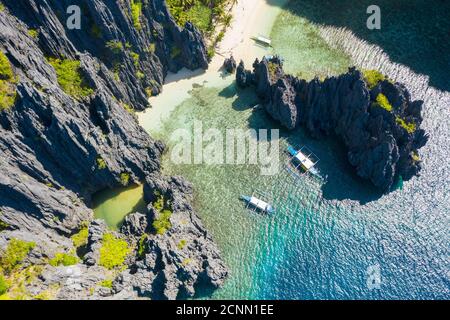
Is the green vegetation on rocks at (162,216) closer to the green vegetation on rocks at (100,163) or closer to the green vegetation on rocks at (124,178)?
the green vegetation on rocks at (124,178)

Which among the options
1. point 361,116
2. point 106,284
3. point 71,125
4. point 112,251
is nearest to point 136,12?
point 71,125

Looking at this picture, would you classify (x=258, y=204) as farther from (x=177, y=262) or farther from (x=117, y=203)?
(x=117, y=203)

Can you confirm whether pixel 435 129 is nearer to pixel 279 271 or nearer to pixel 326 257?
pixel 326 257

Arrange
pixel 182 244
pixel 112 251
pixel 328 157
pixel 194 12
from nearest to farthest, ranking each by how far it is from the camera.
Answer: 1. pixel 182 244
2. pixel 112 251
3. pixel 328 157
4. pixel 194 12

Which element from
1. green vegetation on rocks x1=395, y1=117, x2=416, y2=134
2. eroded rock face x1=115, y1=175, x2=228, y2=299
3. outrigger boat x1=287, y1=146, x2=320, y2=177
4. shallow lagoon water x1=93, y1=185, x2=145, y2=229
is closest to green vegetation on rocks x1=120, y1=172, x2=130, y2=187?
shallow lagoon water x1=93, y1=185, x2=145, y2=229

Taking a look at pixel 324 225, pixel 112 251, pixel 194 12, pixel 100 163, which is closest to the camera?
pixel 112 251
